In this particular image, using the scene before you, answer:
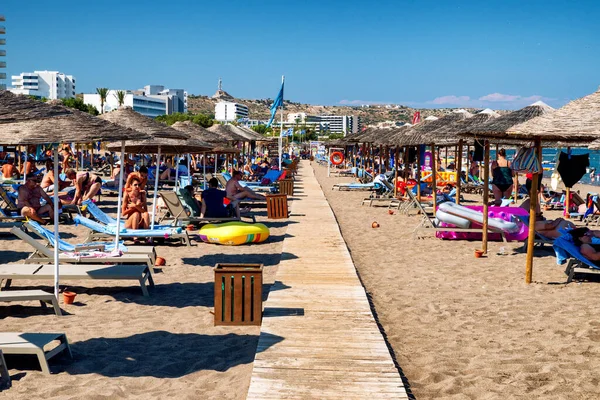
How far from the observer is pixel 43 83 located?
191 metres

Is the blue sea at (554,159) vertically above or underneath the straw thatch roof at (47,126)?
underneath

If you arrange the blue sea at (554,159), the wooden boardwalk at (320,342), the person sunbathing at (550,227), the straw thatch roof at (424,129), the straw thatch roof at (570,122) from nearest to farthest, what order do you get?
1. the wooden boardwalk at (320,342)
2. the straw thatch roof at (570,122)
3. the person sunbathing at (550,227)
4. the straw thatch roof at (424,129)
5. the blue sea at (554,159)

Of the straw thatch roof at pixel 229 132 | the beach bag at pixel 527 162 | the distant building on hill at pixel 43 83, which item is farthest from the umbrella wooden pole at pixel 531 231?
the distant building on hill at pixel 43 83

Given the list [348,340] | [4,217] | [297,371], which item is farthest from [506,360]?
[4,217]

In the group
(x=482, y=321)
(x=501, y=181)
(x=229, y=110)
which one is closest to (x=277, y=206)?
(x=501, y=181)

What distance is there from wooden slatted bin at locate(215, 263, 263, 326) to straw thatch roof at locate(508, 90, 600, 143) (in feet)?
12.2

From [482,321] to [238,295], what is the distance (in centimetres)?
237

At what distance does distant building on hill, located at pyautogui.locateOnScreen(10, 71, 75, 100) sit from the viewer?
18762 cm

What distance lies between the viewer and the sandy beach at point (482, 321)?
4668mm

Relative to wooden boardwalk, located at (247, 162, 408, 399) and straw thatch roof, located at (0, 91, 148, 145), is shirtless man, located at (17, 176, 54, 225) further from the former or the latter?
straw thatch roof, located at (0, 91, 148, 145)

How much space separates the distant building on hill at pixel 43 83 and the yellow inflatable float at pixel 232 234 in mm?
189058

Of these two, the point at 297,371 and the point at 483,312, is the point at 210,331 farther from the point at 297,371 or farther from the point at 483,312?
the point at 483,312

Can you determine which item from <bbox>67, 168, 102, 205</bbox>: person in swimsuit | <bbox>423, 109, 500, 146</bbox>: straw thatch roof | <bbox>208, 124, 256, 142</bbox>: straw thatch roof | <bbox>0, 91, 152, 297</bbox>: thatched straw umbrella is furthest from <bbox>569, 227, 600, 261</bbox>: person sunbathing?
<bbox>208, 124, 256, 142</bbox>: straw thatch roof

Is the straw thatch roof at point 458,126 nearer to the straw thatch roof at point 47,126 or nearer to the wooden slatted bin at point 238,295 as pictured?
the wooden slatted bin at point 238,295
